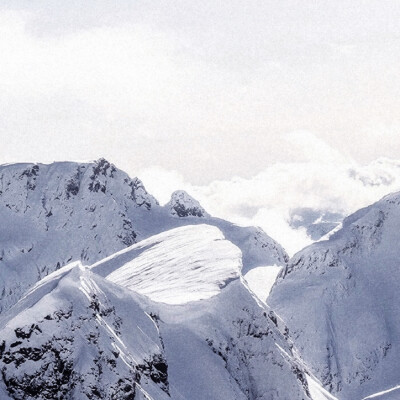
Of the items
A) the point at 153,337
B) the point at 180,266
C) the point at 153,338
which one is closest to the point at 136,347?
the point at 153,338

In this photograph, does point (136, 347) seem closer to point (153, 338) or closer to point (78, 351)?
point (153, 338)

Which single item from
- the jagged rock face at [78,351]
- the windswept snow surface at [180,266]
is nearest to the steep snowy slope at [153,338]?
the jagged rock face at [78,351]

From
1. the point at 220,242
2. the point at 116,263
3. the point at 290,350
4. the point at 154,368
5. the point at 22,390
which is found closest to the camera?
the point at 22,390

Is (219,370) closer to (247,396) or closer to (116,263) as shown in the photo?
(247,396)

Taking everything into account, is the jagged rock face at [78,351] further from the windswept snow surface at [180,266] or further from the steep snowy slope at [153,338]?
the windswept snow surface at [180,266]

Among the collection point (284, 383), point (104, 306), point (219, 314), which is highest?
point (104, 306)

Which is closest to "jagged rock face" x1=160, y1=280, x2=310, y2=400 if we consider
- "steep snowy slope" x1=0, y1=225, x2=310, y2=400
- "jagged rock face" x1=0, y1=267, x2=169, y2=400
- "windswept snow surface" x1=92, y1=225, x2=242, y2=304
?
"steep snowy slope" x1=0, y1=225, x2=310, y2=400

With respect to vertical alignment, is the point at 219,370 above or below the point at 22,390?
below

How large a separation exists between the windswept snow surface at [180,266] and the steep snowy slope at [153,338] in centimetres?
28

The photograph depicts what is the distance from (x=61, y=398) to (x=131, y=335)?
15144 mm

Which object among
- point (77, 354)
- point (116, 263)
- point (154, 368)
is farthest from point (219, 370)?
point (116, 263)

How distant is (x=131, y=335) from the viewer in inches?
4284

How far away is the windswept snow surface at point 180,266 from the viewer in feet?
431

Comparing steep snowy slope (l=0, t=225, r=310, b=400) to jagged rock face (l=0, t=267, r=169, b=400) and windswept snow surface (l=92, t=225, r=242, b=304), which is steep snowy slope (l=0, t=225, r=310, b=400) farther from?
windswept snow surface (l=92, t=225, r=242, b=304)
